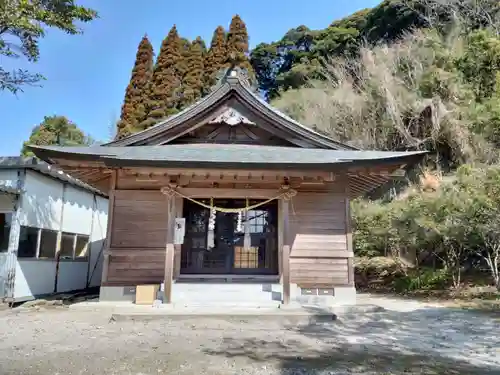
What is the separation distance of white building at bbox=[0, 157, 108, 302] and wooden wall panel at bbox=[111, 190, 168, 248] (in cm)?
246

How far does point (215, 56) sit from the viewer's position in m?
32.3

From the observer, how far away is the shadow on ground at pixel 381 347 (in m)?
4.49

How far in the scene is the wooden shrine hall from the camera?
8391 mm

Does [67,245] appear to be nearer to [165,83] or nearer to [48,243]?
[48,243]

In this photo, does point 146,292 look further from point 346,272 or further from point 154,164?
point 346,272

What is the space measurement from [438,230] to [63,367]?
10397 millimetres

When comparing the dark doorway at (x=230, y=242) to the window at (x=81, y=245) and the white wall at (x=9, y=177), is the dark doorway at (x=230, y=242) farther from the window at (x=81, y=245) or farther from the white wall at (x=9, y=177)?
the window at (x=81, y=245)

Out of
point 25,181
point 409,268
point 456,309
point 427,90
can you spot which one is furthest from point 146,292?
point 427,90

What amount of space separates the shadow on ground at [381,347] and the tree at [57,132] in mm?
26505

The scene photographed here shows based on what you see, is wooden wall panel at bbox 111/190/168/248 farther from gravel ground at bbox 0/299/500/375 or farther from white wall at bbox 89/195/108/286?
white wall at bbox 89/195/108/286

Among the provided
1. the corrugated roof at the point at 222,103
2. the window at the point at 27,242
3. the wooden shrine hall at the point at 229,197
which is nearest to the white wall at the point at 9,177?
the window at the point at 27,242

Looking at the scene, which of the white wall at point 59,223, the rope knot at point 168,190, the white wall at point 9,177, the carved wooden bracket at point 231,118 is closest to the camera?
the rope knot at point 168,190

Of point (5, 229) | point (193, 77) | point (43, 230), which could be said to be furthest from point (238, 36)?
point (5, 229)

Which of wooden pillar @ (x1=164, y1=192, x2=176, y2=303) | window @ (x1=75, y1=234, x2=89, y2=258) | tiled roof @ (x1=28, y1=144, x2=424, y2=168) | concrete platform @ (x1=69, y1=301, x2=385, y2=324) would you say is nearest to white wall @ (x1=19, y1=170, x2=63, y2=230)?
window @ (x1=75, y1=234, x2=89, y2=258)
